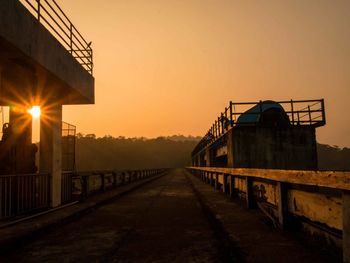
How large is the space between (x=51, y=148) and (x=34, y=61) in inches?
144

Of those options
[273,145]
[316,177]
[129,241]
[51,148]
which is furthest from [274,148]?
[316,177]

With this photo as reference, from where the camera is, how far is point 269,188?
24.7 feet

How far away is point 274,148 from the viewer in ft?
54.3

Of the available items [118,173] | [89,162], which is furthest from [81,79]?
[89,162]

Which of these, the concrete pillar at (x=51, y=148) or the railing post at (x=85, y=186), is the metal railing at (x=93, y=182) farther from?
the concrete pillar at (x=51, y=148)

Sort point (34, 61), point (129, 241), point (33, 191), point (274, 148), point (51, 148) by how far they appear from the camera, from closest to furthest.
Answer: point (129, 241) < point (34, 61) < point (33, 191) < point (51, 148) < point (274, 148)

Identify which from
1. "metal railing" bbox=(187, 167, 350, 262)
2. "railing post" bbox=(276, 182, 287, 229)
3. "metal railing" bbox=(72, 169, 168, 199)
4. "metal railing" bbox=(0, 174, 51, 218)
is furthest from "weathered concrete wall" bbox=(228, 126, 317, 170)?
"railing post" bbox=(276, 182, 287, 229)

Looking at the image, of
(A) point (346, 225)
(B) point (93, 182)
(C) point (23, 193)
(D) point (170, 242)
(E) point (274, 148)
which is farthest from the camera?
(E) point (274, 148)

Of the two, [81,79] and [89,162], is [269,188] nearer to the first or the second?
[81,79]

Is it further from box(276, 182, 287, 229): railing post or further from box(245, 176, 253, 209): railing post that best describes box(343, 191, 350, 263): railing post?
box(245, 176, 253, 209): railing post

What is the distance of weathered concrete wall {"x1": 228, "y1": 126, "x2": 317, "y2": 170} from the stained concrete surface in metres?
7.53

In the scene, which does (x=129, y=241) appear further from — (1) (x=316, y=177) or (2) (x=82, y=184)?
(2) (x=82, y=184)

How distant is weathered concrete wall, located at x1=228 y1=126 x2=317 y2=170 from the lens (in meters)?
16.3

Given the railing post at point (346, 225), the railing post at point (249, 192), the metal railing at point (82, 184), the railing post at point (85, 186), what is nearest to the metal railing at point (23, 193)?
the metal railing at point (82, 184)
